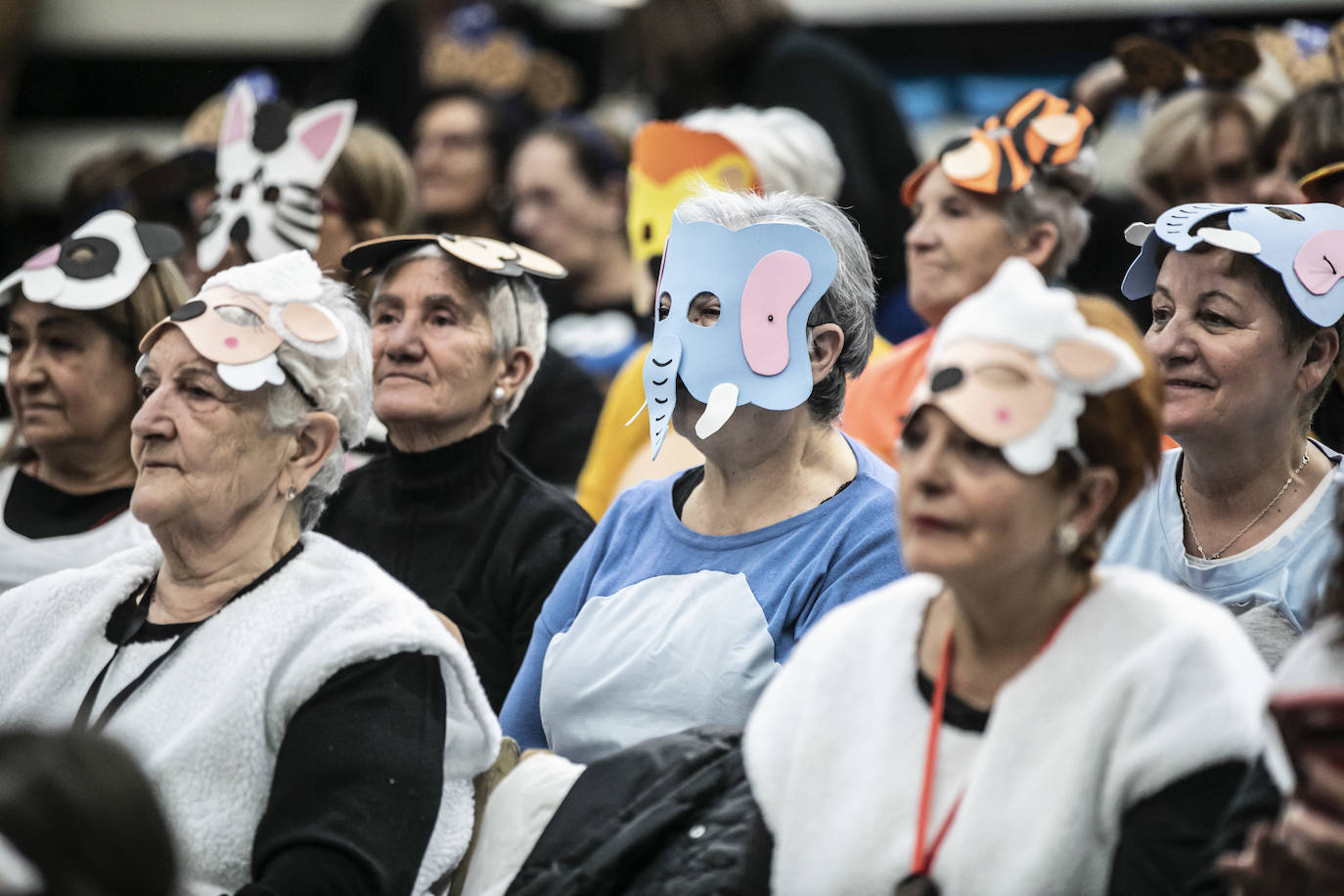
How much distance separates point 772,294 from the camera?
2.82 metres

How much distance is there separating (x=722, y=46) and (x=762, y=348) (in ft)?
8.40

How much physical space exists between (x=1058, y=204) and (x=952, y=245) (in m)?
0.27

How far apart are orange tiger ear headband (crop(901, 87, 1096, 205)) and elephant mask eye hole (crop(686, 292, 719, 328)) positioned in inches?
47.7

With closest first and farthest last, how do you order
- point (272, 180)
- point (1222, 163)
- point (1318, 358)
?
point (1318, 358), point (272, 180), point (1222, 163)

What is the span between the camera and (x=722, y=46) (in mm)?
5121

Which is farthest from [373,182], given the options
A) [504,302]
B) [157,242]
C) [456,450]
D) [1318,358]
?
[1318,358]

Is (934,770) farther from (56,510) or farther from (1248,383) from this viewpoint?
(56,510)

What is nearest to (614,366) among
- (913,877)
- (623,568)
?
(623,568)

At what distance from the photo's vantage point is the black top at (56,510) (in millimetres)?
3510

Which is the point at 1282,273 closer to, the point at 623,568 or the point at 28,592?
the point at 623,568

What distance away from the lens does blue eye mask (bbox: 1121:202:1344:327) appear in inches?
108

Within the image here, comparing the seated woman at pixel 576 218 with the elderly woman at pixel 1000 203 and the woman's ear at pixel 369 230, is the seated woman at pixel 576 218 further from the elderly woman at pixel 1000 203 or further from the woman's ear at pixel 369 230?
the elderly woman at pixel 1000 203

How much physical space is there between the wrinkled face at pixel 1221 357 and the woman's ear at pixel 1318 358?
0.11 feet

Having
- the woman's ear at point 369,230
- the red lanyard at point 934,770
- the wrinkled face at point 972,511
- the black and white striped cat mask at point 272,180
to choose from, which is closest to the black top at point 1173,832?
the red lanyard at point 934,770
